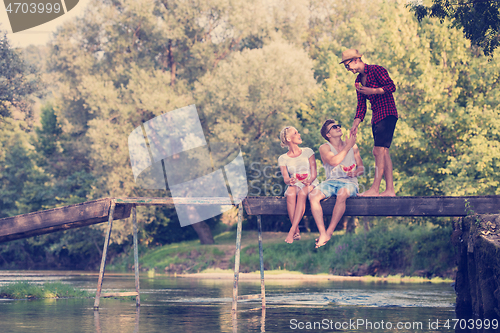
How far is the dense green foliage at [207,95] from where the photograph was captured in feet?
95.6

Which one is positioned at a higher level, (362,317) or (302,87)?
(302,87)

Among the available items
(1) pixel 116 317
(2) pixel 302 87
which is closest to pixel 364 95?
(1) pixel 116 317

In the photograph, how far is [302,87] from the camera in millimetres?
41125

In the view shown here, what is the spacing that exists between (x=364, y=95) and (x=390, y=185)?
5.96ft

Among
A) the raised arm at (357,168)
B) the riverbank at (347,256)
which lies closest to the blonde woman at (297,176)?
the raised arm at (357,168)

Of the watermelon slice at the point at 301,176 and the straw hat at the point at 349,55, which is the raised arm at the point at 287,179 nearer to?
the watermelon slice at the point at 301,176

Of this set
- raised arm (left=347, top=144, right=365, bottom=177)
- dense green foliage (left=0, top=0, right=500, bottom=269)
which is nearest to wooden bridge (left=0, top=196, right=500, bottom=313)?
raised arm (left=347, top=144, right=365, bottom=177)

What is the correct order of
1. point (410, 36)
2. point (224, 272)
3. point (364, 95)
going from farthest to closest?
point (224, 272)
point (410, 36)
point (364, 95)

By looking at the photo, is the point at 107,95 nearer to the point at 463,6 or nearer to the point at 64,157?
the point at 64,157

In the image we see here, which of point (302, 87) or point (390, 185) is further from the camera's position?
point (302, 87)

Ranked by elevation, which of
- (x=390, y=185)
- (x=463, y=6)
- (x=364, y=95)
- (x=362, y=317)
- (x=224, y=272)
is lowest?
(x=224, y=272)

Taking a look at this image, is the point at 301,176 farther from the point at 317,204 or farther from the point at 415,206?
the point at 415,206

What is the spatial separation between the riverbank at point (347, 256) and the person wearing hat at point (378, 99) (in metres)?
18.9

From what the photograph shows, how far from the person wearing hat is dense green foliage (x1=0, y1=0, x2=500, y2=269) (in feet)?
53.5
